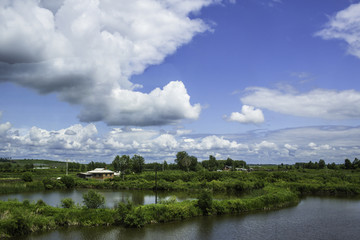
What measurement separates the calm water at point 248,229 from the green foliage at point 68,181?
4820 cm

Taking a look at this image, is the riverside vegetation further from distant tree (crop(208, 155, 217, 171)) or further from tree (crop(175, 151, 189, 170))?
distant tree (crop(208, 155, 217, 171))

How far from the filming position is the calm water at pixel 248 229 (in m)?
29.3

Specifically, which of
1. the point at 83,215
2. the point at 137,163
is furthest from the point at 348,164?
the point at 83,215

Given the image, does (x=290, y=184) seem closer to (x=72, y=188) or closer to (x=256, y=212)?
(x=256, y=212)

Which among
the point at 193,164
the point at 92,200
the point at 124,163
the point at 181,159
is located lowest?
the point at 193,164

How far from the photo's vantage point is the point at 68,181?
75.2m

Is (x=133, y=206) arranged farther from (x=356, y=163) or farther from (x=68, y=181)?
(x=356, y=163)

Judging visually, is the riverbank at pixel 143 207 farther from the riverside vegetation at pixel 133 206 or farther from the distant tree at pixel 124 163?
the distant tree at pixel 124 163

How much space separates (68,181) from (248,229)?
5813 centimetres

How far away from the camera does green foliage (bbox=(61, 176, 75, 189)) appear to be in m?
74.7

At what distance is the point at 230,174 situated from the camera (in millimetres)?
85688

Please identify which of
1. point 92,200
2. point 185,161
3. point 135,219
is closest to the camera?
point 135,219

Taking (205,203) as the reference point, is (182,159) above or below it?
above

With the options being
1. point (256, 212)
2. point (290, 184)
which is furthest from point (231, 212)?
point (290, 184)
